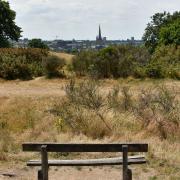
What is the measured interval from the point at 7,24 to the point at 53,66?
81.9 ft

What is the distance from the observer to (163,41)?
3712 centimetres

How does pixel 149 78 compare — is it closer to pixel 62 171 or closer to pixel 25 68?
pixel 25 68

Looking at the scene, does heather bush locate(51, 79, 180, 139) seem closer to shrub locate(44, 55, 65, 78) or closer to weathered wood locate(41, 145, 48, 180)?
weathered wood locate(41, 145, 48, 180)

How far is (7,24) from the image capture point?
4934 cm

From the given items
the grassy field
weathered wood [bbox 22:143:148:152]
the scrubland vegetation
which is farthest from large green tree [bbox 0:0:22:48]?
weathered wood [bbox 22:143:148:152]

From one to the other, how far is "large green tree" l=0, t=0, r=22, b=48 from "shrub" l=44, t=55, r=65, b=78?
23.1m

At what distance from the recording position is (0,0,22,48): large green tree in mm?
48688

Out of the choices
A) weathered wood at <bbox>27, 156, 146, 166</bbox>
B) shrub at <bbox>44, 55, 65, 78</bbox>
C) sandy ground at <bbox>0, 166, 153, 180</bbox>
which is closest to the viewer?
weathered wood at <bbox>27, 156, 146, 166</bbox>

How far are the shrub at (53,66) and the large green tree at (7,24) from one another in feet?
75.8

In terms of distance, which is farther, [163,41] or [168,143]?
[163,41]

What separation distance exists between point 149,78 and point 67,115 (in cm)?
1431

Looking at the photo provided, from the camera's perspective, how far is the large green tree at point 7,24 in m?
48.7

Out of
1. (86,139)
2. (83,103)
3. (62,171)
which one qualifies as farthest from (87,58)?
(62,171)

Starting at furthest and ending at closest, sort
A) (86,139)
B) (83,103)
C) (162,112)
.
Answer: (83,103), (162,112), (86,139)
